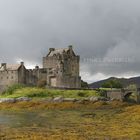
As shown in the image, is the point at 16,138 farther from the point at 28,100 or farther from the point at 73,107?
the point at 28,100

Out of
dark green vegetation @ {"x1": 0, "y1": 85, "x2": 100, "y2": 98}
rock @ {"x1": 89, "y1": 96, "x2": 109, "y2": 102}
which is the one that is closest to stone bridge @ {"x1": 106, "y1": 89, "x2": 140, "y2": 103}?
dark green vegetation @ {"x1": 0, "y1": 85, "x2": 100, "y2": 98}

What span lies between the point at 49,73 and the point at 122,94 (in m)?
18.3

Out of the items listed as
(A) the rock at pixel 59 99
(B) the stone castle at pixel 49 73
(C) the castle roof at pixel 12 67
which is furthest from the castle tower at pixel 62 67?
(A) the rock at pixel 59 99

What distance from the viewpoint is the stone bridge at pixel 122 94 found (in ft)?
290

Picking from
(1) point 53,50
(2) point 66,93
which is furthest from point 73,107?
(1) point 53,50

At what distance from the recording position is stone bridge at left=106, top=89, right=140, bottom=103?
88.5 meters

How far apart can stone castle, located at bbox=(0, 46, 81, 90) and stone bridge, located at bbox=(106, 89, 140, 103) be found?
10609 mm

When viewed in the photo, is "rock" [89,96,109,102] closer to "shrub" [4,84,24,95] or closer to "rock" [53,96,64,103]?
"rock" [53,96,64,103]

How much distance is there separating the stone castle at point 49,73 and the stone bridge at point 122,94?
10.6 metres

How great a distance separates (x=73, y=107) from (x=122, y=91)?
21.3m

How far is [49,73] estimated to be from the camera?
97.6m

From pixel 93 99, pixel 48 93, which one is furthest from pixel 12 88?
pixel 93 99

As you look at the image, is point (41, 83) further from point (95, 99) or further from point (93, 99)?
point (95, 99)

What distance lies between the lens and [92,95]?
82562mm
